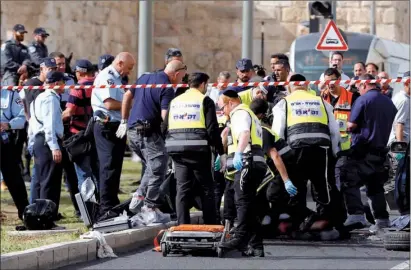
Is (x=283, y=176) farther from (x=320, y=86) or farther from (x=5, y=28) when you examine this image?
(x=5, y=28)

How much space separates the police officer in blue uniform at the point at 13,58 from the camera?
20016 mm

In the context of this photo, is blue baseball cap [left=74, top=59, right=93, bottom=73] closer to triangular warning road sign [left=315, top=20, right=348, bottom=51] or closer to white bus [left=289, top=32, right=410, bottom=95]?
triangular warning road sign [left=315, top=20, right=348, bottom=51]

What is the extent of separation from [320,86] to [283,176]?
9.41 ft

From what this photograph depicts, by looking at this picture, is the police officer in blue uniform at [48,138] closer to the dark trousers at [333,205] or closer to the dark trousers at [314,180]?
the dark trousers at [314,180]

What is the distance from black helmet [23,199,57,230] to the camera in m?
14.8

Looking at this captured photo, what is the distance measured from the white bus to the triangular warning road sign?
9947mm

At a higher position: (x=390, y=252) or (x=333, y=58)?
(x=333, y=58)

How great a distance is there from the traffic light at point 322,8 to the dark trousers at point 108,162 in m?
10.0

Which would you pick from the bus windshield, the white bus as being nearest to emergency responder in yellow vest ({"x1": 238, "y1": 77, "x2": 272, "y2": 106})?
the white bus

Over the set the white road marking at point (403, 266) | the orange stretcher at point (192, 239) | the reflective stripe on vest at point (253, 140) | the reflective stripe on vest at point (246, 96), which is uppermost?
the reflective stripe on vest at point (246, 96)

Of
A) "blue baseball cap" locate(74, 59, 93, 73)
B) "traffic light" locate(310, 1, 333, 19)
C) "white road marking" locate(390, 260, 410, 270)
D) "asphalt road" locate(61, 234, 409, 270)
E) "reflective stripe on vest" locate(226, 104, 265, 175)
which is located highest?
"traffic light" locate(310, 1, 333, 19)

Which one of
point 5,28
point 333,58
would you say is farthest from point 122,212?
point 5,28

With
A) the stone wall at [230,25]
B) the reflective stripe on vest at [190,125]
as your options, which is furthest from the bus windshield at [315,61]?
the reflective stripe on vest at [190,125]

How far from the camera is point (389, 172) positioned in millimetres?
16125
